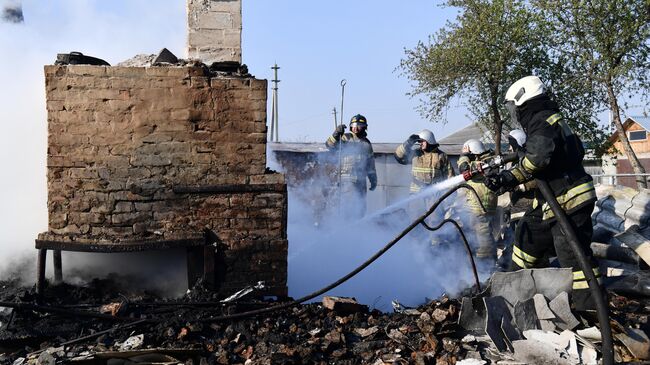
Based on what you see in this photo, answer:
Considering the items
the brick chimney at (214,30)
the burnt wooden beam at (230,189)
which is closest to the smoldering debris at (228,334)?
the burnt wooden beam at (230,189)

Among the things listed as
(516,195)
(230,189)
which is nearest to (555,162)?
(516,195)

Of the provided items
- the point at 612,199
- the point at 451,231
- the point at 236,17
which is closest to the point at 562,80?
the point at 612,199

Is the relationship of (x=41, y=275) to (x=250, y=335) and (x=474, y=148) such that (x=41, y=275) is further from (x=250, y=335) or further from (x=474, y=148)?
(x=474, y=148)

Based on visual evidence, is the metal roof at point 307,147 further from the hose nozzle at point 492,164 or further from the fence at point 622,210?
the hose nozzle at point 492,164

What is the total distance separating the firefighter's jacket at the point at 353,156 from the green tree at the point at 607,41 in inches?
302

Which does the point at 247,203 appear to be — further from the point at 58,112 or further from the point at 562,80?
the point at 562,80

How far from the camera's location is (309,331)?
5184mm

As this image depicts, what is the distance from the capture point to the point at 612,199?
30.7 ft

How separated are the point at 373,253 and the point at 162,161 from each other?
123 inches

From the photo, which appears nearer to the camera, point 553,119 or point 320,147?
point 553,119

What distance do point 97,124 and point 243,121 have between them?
1.24 metres

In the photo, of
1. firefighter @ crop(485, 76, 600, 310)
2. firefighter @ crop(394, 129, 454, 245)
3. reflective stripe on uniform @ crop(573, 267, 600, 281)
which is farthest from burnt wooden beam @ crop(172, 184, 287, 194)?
firefighter @ crop(394, 129, 454, 245)

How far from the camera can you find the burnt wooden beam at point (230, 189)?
582 centimetres

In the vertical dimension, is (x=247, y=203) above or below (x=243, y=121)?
below
